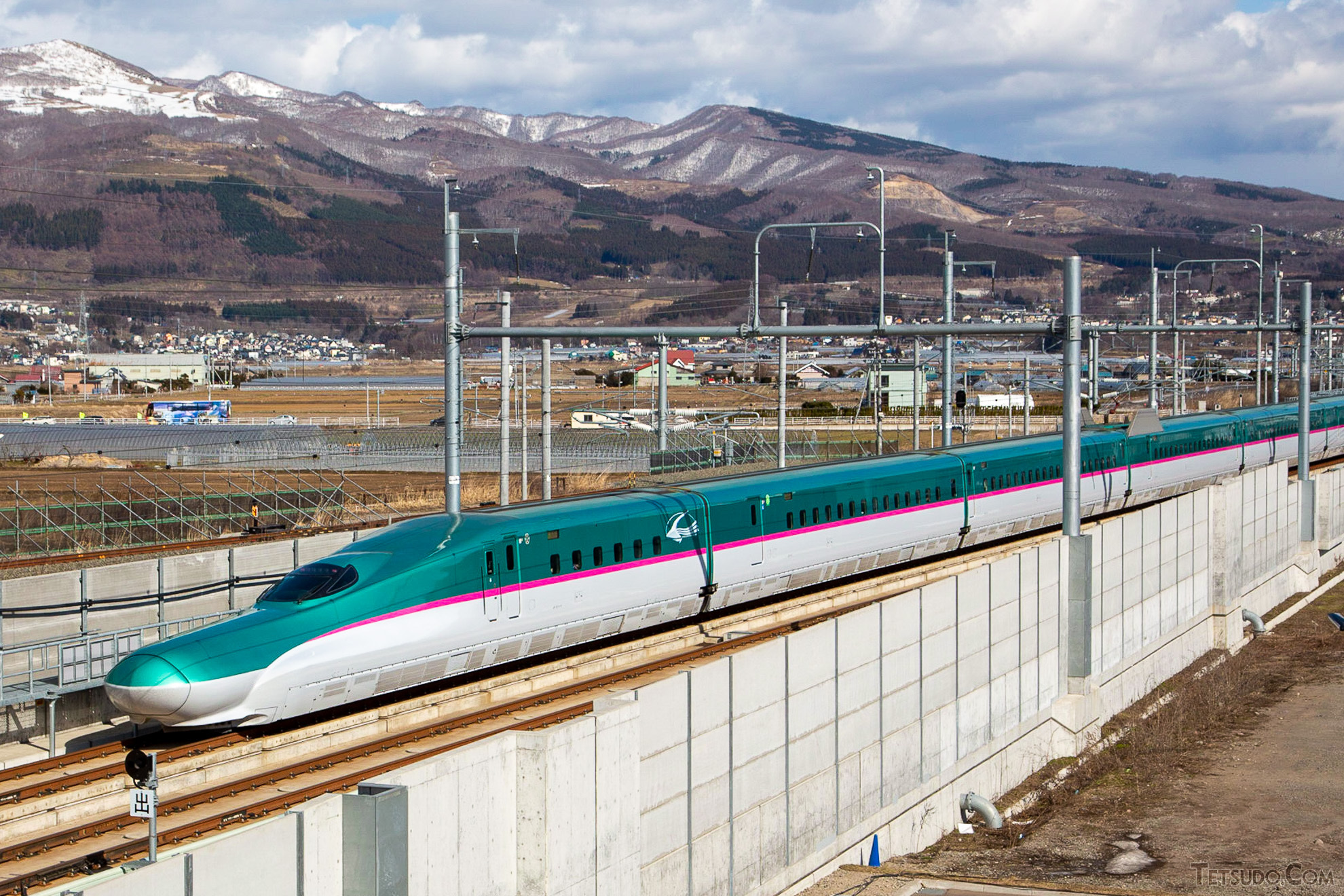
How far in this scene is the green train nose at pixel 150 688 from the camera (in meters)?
18.2

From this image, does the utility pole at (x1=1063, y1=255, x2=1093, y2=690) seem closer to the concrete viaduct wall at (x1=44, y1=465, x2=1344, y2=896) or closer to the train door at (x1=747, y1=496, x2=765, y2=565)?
the concrete viaduct wall at (x1=44, y1=465, x2=1344, y2=896)

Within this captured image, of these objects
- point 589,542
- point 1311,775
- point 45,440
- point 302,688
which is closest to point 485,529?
point 589,542

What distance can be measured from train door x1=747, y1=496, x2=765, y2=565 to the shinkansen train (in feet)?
0.17

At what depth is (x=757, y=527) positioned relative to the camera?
29781 millimetres

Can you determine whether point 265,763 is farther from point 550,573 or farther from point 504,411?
point 504,411

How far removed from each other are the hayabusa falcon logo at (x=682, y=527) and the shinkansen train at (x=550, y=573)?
0.03 m

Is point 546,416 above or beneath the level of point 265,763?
above

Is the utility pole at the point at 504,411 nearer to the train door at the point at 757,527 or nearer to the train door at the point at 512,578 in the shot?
the train door at the point at 757,527

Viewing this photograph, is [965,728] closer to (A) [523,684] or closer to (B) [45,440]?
(A) [523,684]

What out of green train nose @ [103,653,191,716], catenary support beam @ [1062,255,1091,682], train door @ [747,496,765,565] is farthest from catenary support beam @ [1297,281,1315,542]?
green train nose @ [103,653,191,716]

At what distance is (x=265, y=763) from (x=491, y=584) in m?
4.44

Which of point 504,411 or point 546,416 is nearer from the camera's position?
point 504,411

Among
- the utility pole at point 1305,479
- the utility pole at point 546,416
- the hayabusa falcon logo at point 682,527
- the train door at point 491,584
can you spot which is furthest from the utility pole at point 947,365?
the train door at point 491,584

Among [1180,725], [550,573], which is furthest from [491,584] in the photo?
[1180,725]
